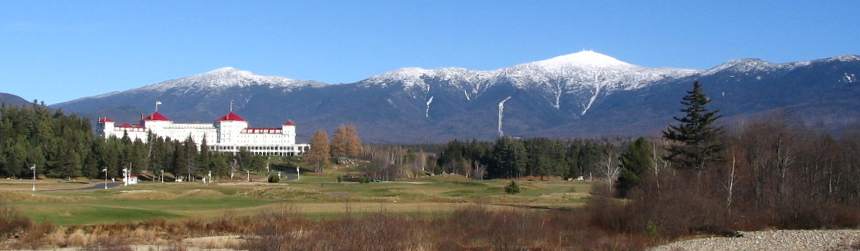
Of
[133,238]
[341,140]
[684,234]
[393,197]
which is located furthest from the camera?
[341,140]

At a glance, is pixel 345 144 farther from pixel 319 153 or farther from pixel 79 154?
pixel 79 154

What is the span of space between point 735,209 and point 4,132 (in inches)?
3963

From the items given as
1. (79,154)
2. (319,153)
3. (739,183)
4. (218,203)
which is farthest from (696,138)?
(319,153)

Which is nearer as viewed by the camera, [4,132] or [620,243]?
[620,243]

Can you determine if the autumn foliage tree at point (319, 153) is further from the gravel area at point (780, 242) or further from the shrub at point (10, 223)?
the gravel area at point (780, 242)

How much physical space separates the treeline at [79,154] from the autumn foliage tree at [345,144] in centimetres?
3186

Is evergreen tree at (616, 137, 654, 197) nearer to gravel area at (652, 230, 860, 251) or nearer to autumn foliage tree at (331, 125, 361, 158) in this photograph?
gravel area at (652, 230, 860, 251)

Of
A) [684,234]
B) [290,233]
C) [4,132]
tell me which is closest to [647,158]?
[684,234]

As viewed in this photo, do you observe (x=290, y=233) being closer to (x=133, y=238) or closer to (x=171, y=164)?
(x=133, y=238)

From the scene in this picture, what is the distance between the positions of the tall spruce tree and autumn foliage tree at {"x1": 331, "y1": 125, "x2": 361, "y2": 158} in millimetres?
118590

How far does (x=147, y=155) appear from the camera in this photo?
127 m

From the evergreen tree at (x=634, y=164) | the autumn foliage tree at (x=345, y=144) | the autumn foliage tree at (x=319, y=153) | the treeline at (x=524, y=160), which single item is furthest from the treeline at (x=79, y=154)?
the evergreen tree at (x=634, y=164)

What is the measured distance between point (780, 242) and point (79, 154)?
3543 inches

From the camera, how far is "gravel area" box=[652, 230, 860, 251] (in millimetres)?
39781
